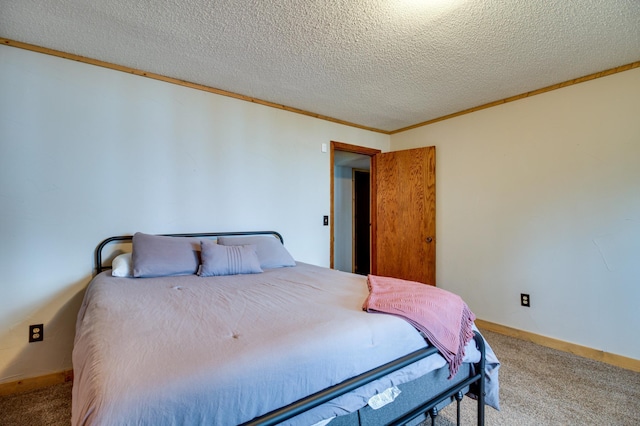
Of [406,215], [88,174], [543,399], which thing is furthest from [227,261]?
[406,215]

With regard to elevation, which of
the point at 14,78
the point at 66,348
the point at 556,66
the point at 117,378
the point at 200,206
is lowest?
the point at 66,348

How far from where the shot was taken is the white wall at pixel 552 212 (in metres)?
2.42

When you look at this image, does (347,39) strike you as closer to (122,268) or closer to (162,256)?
(162,256)

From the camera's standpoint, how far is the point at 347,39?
210 centimetres

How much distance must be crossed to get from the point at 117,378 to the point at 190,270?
1567mm

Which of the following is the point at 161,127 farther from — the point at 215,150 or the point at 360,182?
the point at 360,182

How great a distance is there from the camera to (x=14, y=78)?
2.10m

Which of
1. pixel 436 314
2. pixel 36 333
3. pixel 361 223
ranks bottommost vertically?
pixel 36 333

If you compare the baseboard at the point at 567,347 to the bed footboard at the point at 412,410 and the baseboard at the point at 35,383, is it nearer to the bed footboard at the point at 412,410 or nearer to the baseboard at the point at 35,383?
the bed footboard at the point at 412,410

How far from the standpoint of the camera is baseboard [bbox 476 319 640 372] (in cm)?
235

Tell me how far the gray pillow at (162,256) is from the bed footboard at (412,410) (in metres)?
1.63

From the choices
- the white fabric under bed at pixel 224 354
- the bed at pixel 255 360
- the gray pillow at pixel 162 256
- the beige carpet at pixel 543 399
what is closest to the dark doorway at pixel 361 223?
the beige carpet at pixel 543 399

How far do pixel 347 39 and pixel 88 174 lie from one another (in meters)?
2.19

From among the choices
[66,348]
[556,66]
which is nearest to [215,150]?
[66,348]
